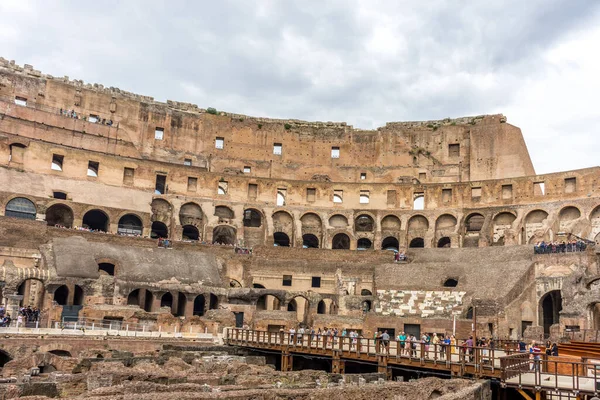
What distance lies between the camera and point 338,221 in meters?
51.4

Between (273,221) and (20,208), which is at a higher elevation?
(273,221)

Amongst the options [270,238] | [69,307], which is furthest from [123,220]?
[69,307]

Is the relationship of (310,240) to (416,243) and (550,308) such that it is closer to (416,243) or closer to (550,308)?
(416,243)

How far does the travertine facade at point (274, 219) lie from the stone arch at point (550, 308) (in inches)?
5.5

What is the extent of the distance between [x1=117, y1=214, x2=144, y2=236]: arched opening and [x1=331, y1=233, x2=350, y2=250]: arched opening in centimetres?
1757

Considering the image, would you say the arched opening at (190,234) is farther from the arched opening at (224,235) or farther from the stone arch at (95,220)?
the stone arch at (95,220)

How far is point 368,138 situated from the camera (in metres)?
59.8

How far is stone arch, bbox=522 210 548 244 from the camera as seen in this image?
149 feet

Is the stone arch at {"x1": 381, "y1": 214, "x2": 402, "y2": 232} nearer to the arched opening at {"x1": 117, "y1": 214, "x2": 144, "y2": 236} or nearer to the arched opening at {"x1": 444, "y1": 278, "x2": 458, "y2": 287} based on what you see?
the arched opening at {"x1": 444, "y1": 278, "x2": 458, "y2": 287}

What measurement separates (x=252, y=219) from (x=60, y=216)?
668 inches

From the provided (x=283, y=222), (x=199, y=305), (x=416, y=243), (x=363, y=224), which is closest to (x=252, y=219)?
(x=283, y=222)

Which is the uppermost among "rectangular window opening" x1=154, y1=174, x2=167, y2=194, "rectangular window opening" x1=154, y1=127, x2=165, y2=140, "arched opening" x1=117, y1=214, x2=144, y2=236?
"rectangular window opening" x1=154, y1=127, x2=165, y2=140

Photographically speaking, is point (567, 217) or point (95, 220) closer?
point (567, 217)

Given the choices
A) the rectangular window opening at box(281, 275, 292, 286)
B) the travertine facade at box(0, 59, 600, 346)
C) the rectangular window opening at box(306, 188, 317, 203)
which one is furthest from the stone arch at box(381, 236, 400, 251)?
the rectangular window opening at box(281, 275, 292, 286)
